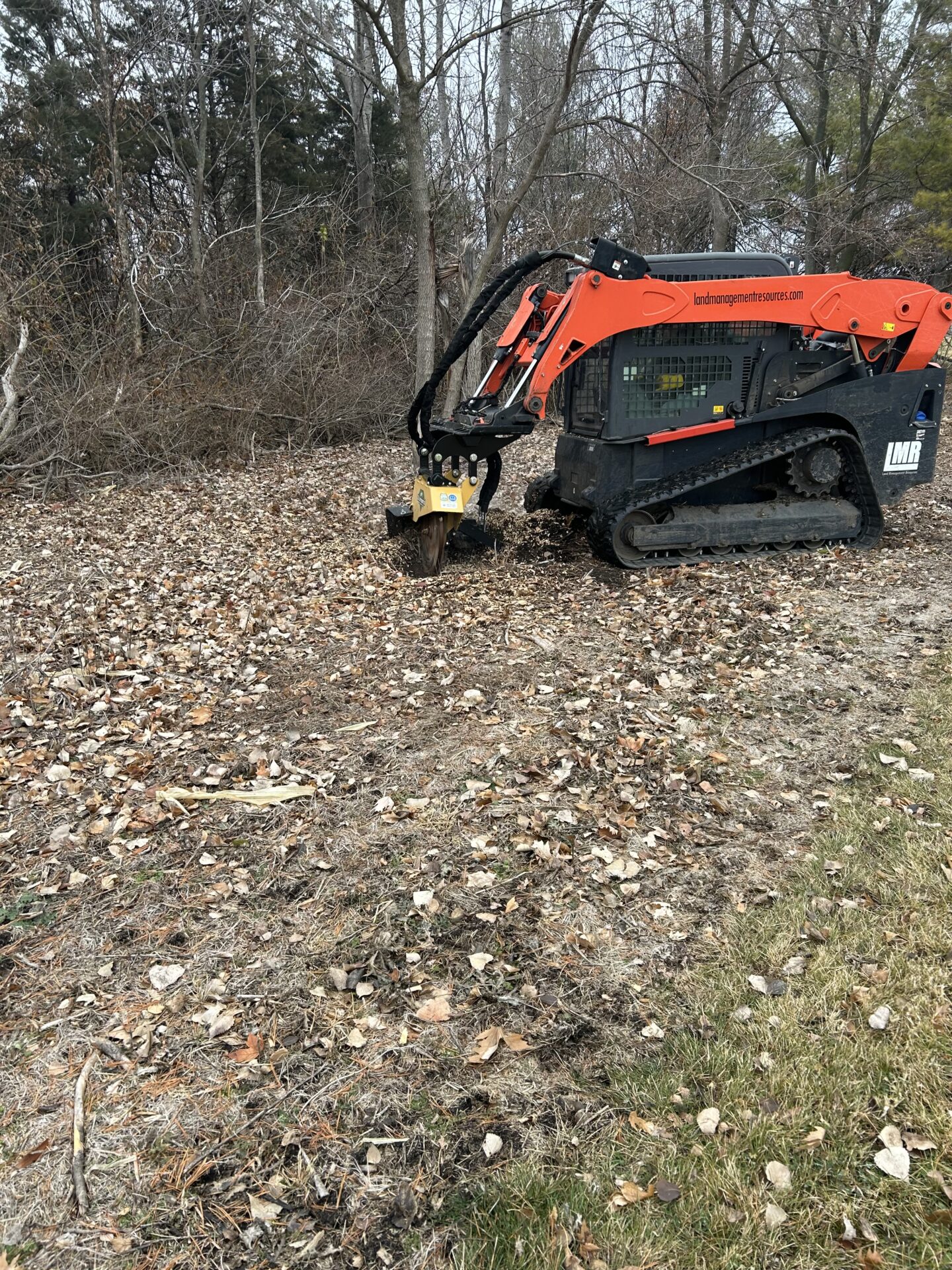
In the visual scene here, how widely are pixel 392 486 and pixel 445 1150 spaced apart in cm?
817

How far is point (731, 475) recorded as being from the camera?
7.08 metres

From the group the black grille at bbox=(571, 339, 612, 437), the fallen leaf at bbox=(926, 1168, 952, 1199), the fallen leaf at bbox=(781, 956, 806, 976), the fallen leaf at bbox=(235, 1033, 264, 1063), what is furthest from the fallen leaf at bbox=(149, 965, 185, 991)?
the black grille at bbox=(571, 339, 612, 437)

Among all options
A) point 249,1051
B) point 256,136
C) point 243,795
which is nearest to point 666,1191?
point 249,1051

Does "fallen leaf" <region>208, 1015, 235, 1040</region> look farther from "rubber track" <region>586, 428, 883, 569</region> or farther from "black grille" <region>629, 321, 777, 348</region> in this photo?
"black grille" <region>629, 321, 777, 348</region>

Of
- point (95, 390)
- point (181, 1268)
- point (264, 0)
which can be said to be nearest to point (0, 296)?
point (95, 390)

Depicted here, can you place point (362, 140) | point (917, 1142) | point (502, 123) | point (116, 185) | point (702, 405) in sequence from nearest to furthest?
point (917, 1142)
point (702, 405)
point (116, 185)
point (502, 123)
point (362, 140)

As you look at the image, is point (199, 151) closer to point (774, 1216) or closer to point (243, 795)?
point (243, 795)

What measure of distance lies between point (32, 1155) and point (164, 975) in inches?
27.5

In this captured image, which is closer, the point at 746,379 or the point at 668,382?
the point at 668,382

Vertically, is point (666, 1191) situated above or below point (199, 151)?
below

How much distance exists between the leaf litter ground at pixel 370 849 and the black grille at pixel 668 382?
139cm

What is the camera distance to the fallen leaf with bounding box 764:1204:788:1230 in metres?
2.12

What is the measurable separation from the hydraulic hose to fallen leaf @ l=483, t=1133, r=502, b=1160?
4.92 metres

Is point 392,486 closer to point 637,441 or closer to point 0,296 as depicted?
point 637,441
